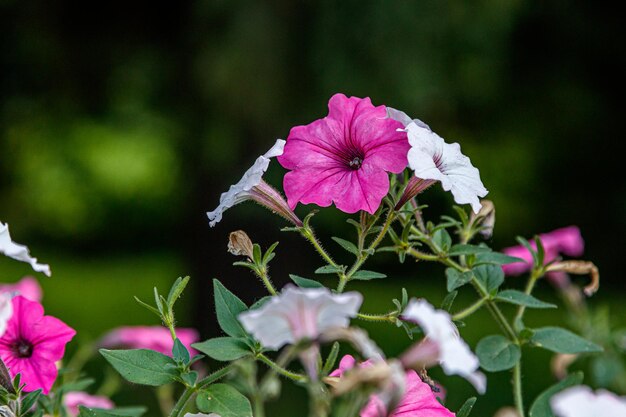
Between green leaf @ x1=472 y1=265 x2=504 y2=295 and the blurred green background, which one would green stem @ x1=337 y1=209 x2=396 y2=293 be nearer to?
green leaf @ x1=472 y1=265 x2=504 y2=295

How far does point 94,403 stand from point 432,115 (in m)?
4.41

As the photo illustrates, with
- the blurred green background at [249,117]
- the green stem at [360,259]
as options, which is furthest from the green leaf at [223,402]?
the blurred green background at [249,117]

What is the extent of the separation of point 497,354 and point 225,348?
11.7 inches

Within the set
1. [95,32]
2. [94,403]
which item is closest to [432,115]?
[95,32]

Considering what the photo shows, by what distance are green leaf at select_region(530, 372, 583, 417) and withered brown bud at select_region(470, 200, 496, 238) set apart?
0.54 feet

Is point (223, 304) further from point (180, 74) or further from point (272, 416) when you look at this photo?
point (180, 74)

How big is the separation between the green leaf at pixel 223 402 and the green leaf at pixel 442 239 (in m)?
0.26

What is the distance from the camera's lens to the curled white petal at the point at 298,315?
1.52ft

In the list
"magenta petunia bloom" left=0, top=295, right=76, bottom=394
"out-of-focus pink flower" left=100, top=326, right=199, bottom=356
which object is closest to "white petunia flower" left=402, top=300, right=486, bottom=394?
"magenta petunia bloom" left=0, top=295, right=76, bottom=394

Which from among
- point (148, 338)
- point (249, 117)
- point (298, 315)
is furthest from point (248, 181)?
point (249, 117)

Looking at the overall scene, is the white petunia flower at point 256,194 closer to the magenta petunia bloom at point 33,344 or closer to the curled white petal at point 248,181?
the curled white petal at point 248,181

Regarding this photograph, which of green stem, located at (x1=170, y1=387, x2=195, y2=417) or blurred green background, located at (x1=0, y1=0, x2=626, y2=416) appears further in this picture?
blurred green background, located at (x1=0, y1=0, x2=626, y2=416)

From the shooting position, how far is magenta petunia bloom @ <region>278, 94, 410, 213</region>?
688mm

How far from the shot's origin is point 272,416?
13.6 ft
